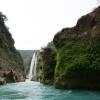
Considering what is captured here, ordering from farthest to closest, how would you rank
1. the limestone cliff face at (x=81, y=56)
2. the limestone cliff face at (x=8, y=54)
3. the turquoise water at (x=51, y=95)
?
the limestone cliff face at (x=8, y=54) → the limestone cliff face at (x=81, y=56) → the turquoise water at (x=51, y=95)

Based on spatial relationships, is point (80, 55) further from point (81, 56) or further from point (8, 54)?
point (8, 54)

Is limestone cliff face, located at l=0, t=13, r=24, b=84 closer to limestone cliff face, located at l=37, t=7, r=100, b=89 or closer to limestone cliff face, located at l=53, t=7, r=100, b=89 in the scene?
limestone cliff face, located at l=37, t=7, r=100, b=89

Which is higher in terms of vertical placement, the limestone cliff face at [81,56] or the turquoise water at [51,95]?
the limestone cliff face at [81,56]

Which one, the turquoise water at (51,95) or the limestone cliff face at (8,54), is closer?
the turquoise water at (51,95)

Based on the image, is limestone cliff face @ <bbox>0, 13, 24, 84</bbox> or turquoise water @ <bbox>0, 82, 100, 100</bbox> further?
limestone cliff face @ <bbox>0, 13, 24, 84</bbox>

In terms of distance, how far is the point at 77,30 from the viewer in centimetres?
3481

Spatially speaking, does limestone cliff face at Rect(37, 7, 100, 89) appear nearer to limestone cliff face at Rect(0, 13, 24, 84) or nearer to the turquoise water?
the turquoise water

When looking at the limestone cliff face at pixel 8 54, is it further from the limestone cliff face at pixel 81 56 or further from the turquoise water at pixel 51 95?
the turquoise water at pixel 51 95

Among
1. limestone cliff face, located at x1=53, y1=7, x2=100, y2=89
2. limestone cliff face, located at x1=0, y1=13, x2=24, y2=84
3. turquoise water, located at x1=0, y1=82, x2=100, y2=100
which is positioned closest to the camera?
turquoise water, located at x1=0, y1=82, x2=100, y2=100

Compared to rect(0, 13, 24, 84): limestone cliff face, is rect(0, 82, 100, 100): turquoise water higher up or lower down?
lower down

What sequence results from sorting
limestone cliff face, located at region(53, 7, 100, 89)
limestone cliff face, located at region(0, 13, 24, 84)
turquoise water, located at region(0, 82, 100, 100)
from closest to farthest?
turquoise water, located at region(0, 82, 100, 100) < limestone cliff face, located at region(53, 7, 100, 89) < limestone cliff face, located at region(0, 13, 24, 84)

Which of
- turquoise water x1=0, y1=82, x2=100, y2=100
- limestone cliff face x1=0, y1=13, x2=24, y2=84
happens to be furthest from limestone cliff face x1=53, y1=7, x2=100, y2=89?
limestone cliff face x1=0, y1=13, x2=24, y2=84

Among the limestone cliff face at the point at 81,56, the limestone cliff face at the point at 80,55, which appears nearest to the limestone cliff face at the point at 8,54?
the limestone cliff face at the point at 80,55

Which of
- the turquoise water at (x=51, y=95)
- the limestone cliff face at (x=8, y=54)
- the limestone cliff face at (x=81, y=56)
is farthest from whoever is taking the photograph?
the limestone cliff face at (x=8, y=54)
